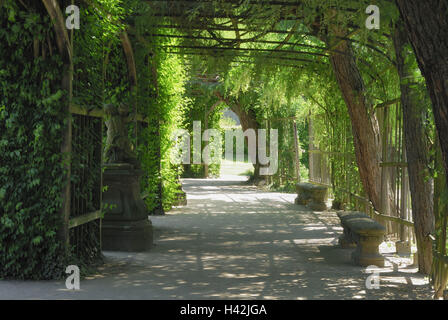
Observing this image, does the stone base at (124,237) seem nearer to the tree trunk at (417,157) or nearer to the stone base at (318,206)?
the tree trunk at (417,157)

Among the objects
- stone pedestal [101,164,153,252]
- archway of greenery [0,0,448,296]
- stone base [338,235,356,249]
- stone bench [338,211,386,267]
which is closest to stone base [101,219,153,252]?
stone pedestal [101,164,153,252]

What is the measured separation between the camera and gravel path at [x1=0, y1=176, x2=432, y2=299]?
5312mm

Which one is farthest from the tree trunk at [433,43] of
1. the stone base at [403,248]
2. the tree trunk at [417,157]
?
the stone base at [403,248]

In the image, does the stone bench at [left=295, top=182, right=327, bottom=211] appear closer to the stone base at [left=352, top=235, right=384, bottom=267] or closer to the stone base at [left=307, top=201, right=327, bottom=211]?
the stone base at [left=307, top=201, right=327, bottom=211]

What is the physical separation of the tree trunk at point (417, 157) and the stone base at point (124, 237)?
3.55 m

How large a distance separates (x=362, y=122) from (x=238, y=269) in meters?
3.70

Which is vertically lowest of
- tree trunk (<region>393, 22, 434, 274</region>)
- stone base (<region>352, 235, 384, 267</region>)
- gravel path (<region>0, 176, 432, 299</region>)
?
gravel path (<region>0, 176, 432, 299</region>)

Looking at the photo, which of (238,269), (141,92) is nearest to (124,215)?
(238,269)

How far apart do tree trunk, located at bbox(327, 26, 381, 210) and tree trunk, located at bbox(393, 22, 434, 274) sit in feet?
9.50

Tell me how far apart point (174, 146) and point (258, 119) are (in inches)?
347

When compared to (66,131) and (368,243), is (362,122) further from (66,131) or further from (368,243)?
(66,131)

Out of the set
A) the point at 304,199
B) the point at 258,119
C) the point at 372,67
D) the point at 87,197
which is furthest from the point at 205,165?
the point at 87,197

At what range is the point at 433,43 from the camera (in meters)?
3.01
